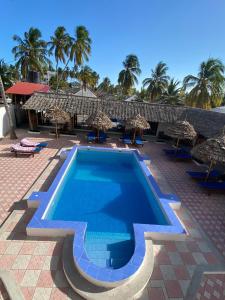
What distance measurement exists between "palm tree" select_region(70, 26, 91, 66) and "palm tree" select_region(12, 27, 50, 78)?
5.12m

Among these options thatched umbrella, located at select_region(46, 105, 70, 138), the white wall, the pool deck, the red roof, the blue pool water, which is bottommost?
the blue pool water

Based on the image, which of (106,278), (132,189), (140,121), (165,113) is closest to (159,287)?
(106,278)

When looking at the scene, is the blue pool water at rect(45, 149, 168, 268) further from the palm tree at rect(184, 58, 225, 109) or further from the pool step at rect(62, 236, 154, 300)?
the palm tree at rect(184, 58, 225, 109)

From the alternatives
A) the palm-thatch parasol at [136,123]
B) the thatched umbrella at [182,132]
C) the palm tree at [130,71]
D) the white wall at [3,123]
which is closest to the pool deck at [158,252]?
the thatched umbrella at [182,132]

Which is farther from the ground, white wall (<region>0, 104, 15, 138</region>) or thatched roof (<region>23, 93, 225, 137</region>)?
thatched roof (<region>23, 93, 225, 137</region>)

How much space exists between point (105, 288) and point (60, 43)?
113 ft

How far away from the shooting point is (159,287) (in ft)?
15.6

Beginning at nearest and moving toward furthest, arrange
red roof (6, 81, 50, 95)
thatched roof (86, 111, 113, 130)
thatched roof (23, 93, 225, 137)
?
thatched roof (86, 111, 113, 130), thatched roof (23, 93, 225, 137), red roof (6, 81, 50, 95)

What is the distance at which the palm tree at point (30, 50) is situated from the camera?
97.2 ft

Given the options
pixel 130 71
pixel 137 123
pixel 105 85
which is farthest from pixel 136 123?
pixel 105 85

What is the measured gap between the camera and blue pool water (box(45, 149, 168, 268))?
6.12m

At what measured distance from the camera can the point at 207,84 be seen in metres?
24.4

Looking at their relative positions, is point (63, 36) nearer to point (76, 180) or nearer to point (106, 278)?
point (76, 180)

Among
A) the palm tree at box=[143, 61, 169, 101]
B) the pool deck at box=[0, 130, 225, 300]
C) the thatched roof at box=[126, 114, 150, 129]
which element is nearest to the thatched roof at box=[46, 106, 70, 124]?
the thatched roof at box=[126, 114, 150, 129]
